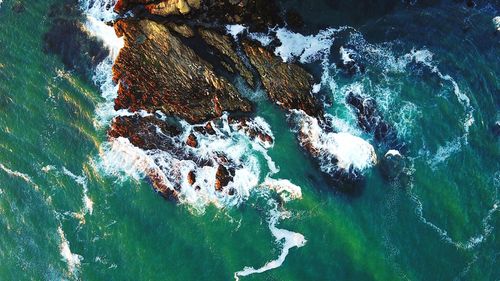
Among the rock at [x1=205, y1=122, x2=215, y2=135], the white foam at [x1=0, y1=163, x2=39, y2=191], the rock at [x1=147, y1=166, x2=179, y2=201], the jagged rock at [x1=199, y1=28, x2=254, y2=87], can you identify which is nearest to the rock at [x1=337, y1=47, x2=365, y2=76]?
the jagged rock at [x1=199, y1=28, x2=254, y2=87]

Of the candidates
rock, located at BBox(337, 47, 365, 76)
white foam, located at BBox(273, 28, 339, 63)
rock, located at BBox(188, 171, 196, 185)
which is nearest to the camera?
rock, located at BBox(188, 171, 196, 185)

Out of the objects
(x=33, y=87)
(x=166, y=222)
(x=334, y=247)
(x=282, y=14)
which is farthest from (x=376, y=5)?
(x=33, y=87)

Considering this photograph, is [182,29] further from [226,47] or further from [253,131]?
[253,131]

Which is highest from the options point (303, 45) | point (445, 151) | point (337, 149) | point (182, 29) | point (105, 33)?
point (303, 45)

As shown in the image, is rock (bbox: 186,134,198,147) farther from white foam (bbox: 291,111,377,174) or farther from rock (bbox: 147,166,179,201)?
white foam (bbox: 291,111,377,174)

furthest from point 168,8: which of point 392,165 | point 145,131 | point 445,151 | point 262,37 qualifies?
point 445,151

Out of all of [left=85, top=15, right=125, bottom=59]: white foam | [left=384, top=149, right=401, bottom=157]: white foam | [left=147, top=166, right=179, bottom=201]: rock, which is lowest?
[left=147, top=166, right=179, bottom=201]: rock
